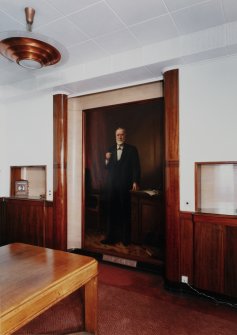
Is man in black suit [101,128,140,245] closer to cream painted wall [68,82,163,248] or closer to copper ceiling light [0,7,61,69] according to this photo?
cream painted wall [68,82,163,248]

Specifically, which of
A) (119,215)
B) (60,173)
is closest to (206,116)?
(119,215)

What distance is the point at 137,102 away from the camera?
11.6 ft

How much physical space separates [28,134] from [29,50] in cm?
250

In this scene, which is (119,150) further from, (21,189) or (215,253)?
(21,189)

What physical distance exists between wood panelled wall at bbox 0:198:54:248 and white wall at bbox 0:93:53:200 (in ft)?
0.83

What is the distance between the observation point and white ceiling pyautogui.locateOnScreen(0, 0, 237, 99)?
222 centimetres

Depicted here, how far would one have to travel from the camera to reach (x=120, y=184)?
369 centimetres

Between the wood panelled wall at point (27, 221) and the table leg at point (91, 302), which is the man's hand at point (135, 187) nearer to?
the wood panelled wall at point (27, 221)

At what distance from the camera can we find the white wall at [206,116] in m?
2.67

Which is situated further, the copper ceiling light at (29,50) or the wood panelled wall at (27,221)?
the wood panelled wall at (27,221)

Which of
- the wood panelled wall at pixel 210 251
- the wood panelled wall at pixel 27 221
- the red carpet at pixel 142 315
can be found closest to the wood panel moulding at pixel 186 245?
the wood panelled wall at pixel 210 251

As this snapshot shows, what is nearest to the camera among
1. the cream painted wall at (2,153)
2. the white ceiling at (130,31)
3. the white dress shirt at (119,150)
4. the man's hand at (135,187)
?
the white ceiling at (130,31)

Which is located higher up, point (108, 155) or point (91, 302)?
point (108, 155)

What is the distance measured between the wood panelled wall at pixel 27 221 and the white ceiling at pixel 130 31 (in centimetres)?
222
